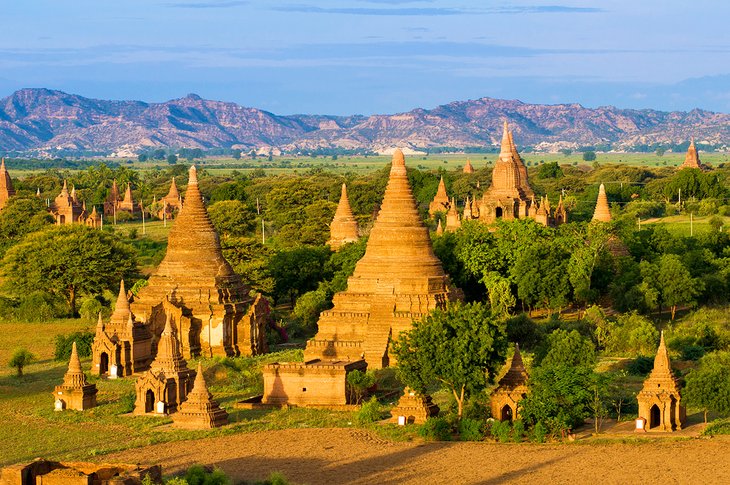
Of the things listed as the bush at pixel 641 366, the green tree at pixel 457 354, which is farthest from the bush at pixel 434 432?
the bush at pixel 641 366

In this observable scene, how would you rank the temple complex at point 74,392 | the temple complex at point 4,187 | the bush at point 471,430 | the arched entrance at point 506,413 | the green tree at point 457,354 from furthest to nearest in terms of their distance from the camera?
the temple complex at point 4,187, the temple complex at point 74,392, the green tree at point 457,354, the arched entrance at point 506,413, the bush at point 471,430

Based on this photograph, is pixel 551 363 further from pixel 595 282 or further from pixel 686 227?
pixel 686 227

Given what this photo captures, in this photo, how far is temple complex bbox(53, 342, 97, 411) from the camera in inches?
1622

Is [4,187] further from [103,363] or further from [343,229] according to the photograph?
[103,363]

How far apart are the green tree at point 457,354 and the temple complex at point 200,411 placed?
15.1 feet

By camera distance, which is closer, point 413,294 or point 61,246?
point 413,294

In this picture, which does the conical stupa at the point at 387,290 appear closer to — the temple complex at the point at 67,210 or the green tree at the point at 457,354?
the green tree at the point at 457,354

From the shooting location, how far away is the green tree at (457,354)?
38344mm

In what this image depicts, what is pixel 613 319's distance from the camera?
53688 mm

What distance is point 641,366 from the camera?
44656 millimetres

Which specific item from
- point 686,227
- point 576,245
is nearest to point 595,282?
point 576,245

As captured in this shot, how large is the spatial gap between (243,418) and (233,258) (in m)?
26.0

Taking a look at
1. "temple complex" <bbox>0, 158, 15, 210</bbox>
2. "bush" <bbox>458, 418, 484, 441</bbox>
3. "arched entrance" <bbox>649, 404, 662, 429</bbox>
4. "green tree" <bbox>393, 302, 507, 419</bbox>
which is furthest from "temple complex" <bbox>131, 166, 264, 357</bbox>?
"temple complex" <bbox>0, 158, 15, 210</bbox>

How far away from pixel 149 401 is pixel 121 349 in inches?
272
